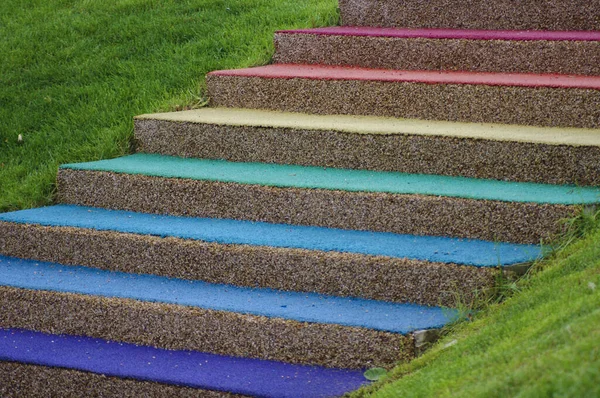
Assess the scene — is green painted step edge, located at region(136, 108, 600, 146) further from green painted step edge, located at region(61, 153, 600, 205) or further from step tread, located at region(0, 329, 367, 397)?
step tread, located at region(0, 329, 367, 397)

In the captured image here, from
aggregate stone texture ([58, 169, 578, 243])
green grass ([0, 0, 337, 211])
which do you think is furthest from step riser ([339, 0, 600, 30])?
aggregate stone texture ([58, 169, 578, 243])

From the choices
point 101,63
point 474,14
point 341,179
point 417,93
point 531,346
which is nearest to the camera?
point 531,346

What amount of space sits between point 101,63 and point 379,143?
2688 mm

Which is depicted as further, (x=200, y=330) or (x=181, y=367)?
(x=200, y=330)

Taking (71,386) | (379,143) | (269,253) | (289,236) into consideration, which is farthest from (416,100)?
(71,386)

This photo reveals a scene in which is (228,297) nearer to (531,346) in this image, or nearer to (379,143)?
(379,143)

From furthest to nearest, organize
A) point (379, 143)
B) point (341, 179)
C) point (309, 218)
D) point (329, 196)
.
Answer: point (379, 143) < point (341, 179) < point (309, 218) < point (329, 196)

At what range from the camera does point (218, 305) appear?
3.67m

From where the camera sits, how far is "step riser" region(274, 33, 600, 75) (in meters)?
5.06

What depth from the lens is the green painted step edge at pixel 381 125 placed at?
4.23m

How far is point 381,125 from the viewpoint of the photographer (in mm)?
Answer: 4734

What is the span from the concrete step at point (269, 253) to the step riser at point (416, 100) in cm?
109

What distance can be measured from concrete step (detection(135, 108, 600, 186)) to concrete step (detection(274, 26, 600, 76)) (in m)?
0.65

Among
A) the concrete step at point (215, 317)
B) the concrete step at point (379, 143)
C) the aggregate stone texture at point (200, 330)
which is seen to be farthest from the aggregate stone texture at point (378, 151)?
the aggregate stone texture at point (200, 330)
